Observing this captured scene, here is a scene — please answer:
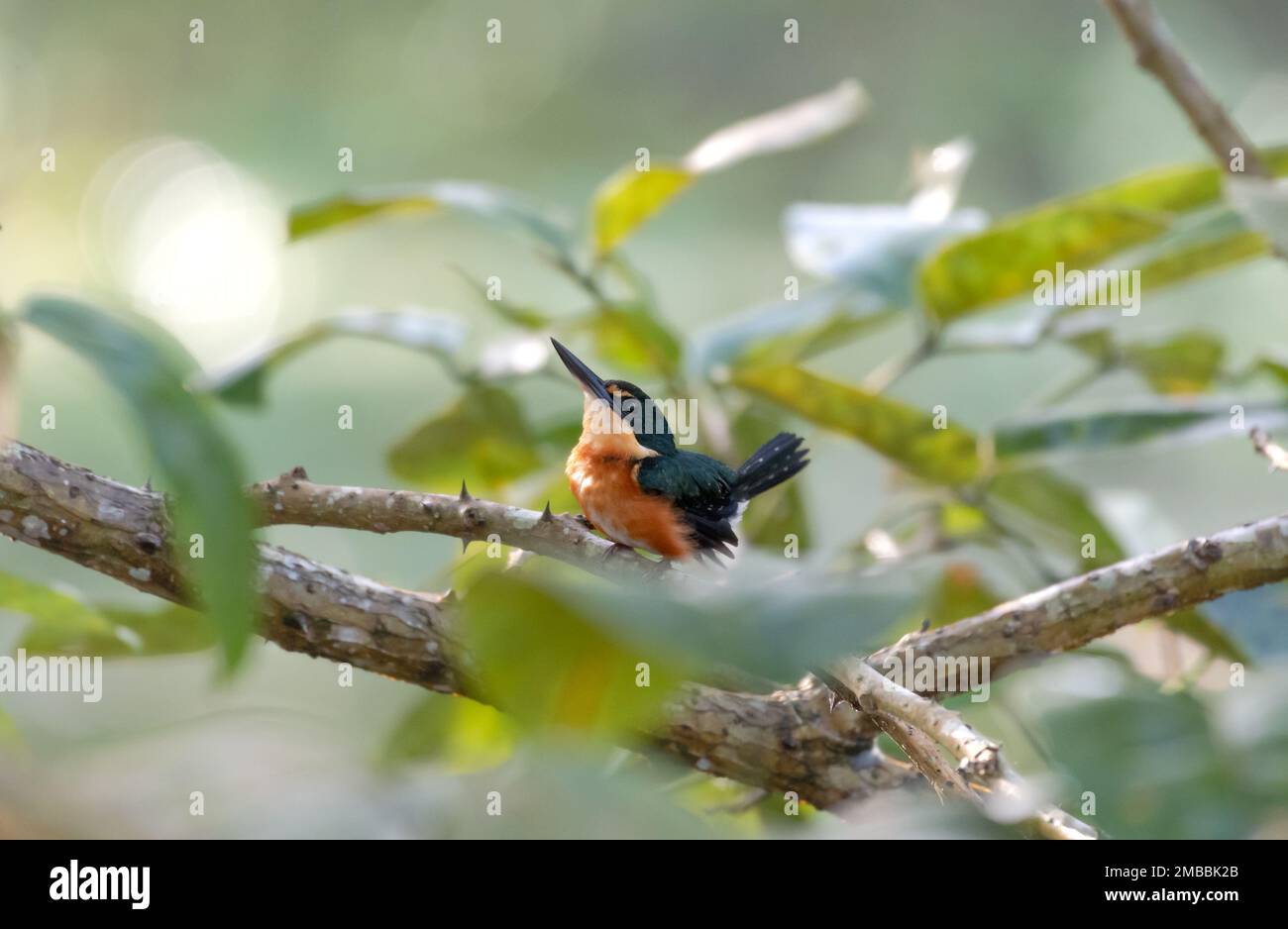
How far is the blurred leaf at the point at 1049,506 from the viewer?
1.28 m

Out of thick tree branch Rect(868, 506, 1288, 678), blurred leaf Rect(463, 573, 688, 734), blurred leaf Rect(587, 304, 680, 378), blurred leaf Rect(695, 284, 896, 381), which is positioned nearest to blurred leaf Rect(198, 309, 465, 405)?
blurred leaf Rect(587, 304, 680, 378)

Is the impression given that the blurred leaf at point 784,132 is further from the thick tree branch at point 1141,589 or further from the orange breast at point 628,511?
the thick tree branch at point 1141,589

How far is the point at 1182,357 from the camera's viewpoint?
54.5 inches

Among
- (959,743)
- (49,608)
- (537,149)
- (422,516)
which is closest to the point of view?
(959,743)

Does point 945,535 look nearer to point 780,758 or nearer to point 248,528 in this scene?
point 780,758

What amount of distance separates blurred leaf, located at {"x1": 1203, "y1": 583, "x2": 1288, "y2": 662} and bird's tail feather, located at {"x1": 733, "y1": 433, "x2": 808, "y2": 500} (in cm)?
40

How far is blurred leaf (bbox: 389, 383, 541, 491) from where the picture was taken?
135 cm

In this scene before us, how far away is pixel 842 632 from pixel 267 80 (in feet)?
12.4

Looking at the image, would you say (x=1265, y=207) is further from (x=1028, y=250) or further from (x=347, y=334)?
→ (x=347, y=334)

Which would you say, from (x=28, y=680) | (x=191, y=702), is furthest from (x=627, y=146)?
(x=28, y=680)

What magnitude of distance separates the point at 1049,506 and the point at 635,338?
491mm

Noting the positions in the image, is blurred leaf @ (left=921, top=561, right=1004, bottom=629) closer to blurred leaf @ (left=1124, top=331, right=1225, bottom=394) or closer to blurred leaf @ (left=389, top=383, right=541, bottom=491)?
blurred leaf @ (left=1124, top=331, right=1225, bottom=394)

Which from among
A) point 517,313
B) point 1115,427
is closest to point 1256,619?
point 1115,427

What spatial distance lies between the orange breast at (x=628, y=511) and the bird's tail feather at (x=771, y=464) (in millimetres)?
113
